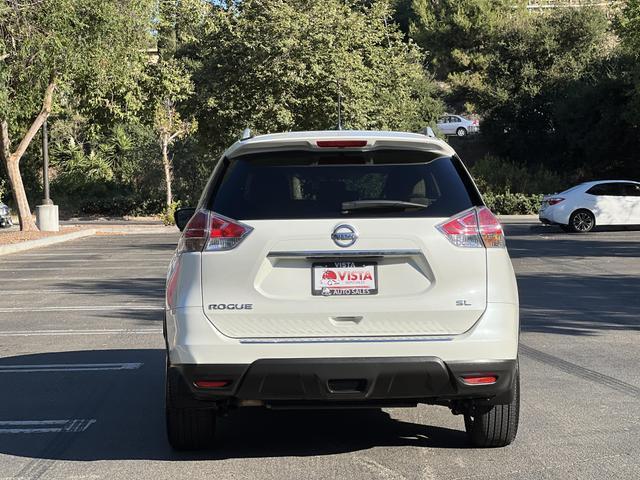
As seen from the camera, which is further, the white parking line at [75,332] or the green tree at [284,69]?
the green tree at [284,69]

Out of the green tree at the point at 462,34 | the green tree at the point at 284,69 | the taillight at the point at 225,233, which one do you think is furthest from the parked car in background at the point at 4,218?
the taillight at the point at 225,233

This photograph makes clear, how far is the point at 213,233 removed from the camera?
5289 millimetres

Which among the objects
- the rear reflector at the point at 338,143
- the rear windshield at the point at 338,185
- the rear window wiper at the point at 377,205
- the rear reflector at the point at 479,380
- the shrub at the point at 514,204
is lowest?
the shrub at the point at 514,204

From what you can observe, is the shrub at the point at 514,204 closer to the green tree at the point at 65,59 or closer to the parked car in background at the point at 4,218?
the green tree at the point at 65,59

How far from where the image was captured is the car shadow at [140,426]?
5957mm

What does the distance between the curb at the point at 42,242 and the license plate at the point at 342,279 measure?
20.8 m

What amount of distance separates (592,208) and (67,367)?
22101 millimetres

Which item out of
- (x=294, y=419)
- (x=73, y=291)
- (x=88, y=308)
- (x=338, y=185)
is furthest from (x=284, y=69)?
(x=338, y=185)

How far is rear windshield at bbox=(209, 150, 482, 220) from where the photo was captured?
17.4 feet

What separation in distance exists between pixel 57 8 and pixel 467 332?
22.6 metres

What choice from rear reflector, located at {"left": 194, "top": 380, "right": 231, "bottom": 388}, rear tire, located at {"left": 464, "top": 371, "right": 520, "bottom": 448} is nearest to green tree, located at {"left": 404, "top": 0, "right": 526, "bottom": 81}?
rear tire, located at {"left": 464, "top": 371, "right": 520, "bottom": 448}

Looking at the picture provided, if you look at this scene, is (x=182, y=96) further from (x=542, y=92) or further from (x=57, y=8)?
(x=542, y=92)

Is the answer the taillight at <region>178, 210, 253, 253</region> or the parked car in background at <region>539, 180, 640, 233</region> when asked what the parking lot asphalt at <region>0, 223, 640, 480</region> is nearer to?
the taillight at <region>178, 210, 253, 253</region>

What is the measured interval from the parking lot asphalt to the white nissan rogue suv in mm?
485
